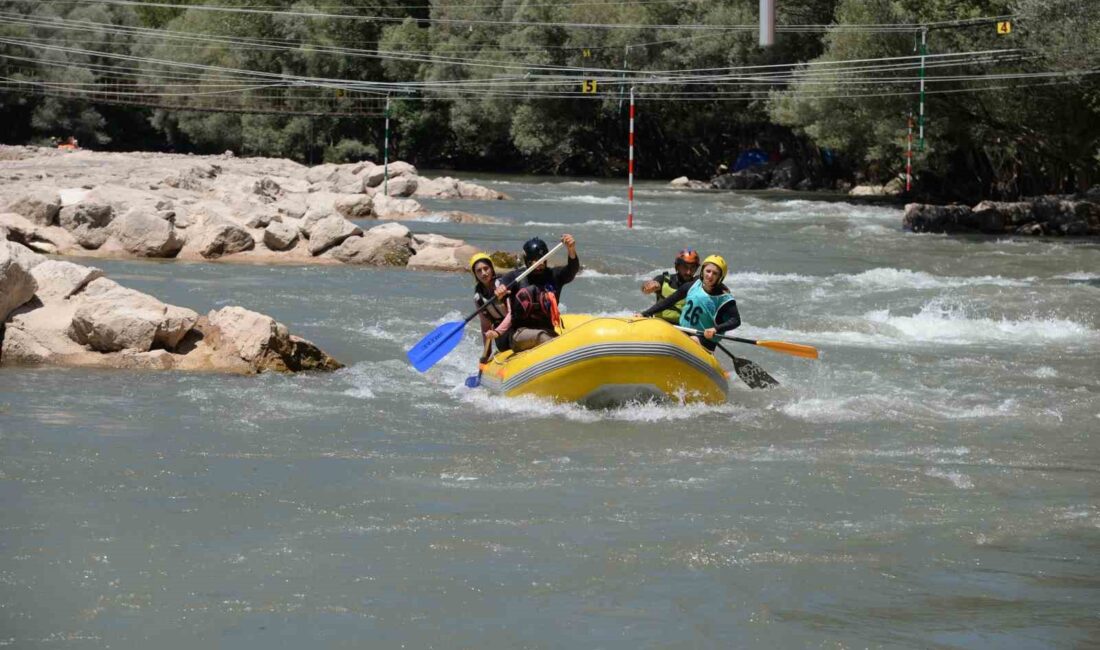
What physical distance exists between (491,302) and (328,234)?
31.8ft

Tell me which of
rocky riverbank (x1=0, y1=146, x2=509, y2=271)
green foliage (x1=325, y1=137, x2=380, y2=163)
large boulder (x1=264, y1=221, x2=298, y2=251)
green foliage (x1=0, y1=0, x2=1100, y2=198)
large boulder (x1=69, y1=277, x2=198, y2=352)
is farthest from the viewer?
green foliage (x1=325, y1=137, x2=380, y2=163)

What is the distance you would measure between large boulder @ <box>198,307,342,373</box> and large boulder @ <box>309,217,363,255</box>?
812 centimetres

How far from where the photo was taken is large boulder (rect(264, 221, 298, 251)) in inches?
768

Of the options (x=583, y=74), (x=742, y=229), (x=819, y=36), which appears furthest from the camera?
(x=583, y=74)

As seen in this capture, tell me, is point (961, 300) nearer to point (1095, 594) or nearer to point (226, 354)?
point (226, 354)

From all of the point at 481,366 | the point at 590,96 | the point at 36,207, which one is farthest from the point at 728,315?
the point at 590,96

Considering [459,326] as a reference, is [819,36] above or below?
above

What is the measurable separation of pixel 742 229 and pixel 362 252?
34.2 ft

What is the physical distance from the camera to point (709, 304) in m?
10.1

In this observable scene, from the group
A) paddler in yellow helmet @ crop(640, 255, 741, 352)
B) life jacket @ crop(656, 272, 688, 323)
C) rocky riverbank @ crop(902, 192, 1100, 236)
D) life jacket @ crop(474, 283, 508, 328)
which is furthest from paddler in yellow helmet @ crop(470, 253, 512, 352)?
rocky riverbank @ crop(902, 192, 1100, 236)

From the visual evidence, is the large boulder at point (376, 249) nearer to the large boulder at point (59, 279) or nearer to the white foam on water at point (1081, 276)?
the large boulder at point (59, 279)

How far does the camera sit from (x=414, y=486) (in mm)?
7574

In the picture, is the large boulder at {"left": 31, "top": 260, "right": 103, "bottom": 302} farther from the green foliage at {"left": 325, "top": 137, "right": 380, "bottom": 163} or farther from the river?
the green foliage at {"left": 325, "top": 137, "right": 380, "bottom": 163}

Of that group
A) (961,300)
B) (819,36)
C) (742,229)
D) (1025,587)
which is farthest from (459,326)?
(819,36)
